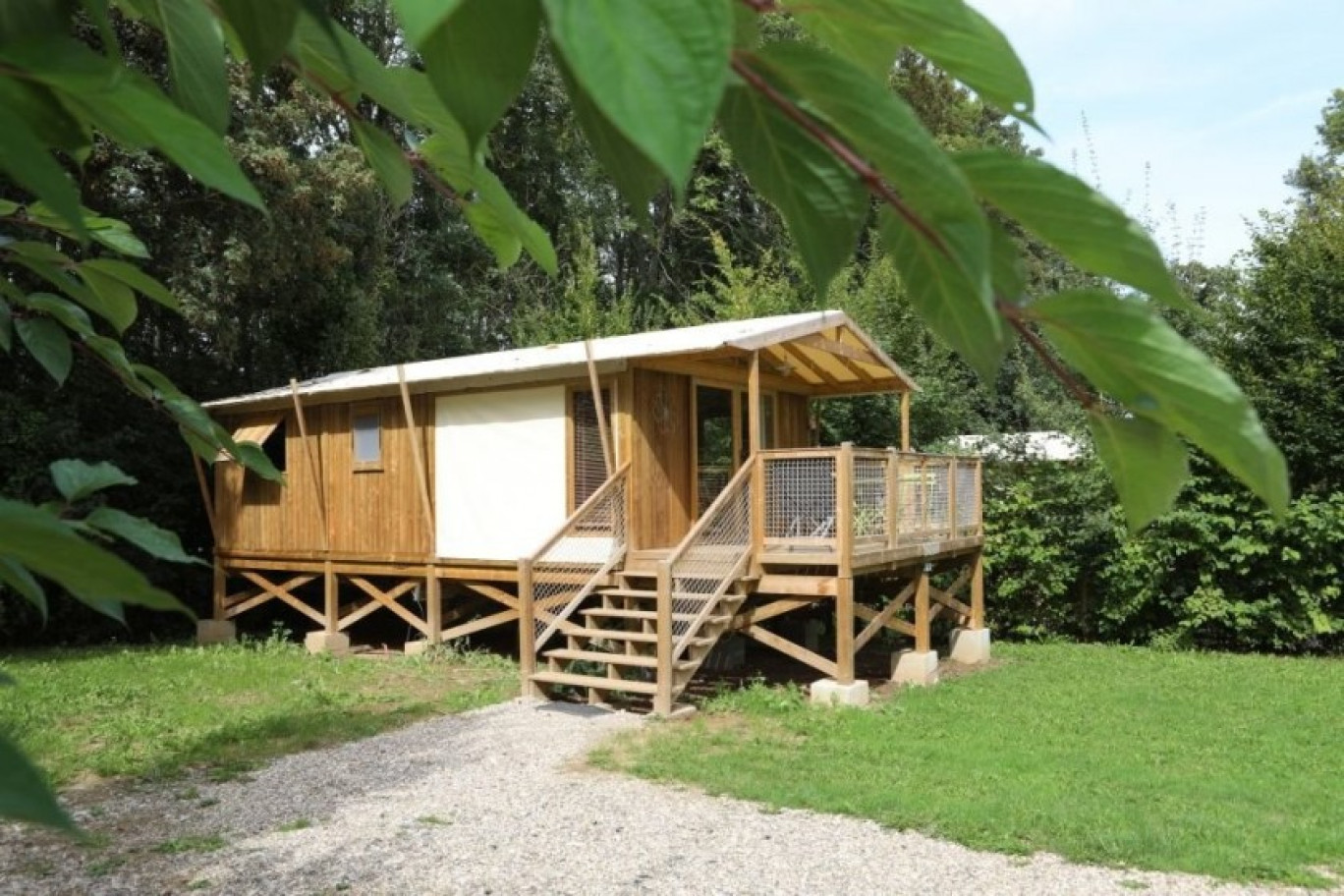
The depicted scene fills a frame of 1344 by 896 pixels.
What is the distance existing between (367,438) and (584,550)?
3920 millimetres

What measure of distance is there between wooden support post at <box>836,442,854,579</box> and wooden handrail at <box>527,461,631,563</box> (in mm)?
2332

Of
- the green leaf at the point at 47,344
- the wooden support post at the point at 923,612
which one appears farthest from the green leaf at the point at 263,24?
the wooden support post at the point at 923,612

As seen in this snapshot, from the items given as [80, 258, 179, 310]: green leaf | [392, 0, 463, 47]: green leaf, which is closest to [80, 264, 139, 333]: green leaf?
[80, 258, 179, 310]: green leaf

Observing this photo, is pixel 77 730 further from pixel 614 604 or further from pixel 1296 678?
pixel 1296 678

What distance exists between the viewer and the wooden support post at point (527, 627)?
9648 mm

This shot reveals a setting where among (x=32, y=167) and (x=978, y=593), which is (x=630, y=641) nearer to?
(x=978, y=593)

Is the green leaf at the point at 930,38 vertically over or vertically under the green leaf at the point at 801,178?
over

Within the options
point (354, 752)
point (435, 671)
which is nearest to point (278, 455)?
point (435, 671)

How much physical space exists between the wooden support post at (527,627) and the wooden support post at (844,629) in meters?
2.74

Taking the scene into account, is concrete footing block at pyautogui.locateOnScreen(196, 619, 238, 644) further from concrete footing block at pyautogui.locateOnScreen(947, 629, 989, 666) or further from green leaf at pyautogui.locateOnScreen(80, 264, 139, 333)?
green leaf at pyautogui.locateOnScreen(80, 264, 139, 333)

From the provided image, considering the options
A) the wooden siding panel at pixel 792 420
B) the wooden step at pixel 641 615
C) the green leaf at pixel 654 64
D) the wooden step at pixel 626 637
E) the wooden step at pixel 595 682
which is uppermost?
the wooden siding panel at pixel 792 420

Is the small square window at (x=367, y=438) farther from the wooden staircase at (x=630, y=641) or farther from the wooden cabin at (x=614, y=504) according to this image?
the wooden staircase at (x=630, y=641)

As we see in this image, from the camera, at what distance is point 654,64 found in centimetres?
29

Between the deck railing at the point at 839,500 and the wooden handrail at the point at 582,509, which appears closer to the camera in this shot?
the deck railing at the point at 839,500
